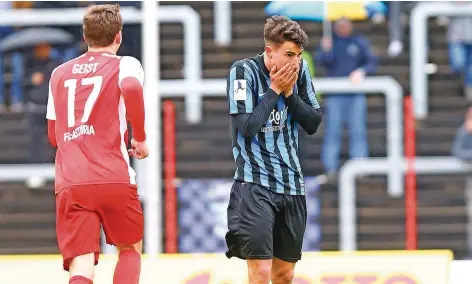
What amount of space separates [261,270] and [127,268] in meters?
0.68

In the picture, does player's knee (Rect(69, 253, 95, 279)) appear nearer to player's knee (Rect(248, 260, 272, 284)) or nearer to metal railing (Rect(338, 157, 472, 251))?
player's knee (Rect(248, 260, 272, 284))

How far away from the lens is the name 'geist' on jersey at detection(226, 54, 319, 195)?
5.87m

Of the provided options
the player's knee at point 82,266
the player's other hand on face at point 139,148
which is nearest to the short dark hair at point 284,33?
the player's other hand on face at point 139,148

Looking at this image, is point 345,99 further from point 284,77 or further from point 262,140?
point 284,77

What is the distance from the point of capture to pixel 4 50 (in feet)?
→ 38.9

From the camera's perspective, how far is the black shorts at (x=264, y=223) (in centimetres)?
585

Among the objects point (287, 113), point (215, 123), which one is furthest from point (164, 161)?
point (287, 113)

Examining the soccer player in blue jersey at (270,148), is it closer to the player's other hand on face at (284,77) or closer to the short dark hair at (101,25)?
the player's other hand on face at (284,77)

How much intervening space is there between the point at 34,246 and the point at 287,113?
21.2 ft

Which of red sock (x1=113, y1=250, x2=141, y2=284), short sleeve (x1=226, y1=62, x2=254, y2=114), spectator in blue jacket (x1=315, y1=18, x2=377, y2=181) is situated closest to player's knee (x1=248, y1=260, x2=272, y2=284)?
red sock (x1=113, y1=250, x2=141, y2=284)

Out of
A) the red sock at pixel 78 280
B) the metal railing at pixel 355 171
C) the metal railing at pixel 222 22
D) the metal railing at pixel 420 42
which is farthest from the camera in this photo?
the metal railing at pixel 222 22

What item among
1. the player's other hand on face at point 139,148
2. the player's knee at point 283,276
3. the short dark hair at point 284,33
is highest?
the short dark hair at point 284,33

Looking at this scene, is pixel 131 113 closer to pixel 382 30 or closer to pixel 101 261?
pixel 101 261

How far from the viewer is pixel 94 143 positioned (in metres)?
5.74
